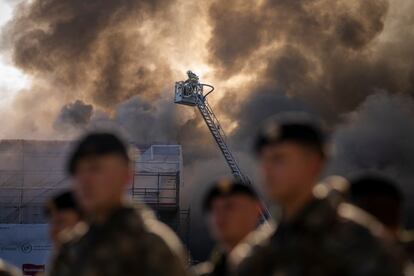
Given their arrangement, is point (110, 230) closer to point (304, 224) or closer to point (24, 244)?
point (304, 224)

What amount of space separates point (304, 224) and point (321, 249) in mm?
137

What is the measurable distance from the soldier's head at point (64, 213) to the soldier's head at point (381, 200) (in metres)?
1.98

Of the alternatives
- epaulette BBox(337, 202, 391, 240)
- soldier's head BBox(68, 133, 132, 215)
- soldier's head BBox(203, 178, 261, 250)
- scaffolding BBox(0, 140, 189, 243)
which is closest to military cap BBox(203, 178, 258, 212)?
soldier's head BBox(203, 178, 261, 250)

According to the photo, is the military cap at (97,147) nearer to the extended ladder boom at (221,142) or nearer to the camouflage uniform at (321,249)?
the camouflage uniform at (321,249)

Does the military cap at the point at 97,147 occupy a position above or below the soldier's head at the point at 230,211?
above

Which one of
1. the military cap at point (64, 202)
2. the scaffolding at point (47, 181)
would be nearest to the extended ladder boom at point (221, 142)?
the scaffolding at point (47, 181)

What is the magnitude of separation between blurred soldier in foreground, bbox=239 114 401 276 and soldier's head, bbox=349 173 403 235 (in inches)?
41.3

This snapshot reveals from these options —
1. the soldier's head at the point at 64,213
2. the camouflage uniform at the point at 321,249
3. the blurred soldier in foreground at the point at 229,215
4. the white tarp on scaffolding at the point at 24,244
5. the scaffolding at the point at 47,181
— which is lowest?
the camouflage uniform at the point at 321,249

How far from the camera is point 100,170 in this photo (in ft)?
11.5

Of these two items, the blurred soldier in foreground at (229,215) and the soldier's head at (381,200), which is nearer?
the soldier's head at (381,200)

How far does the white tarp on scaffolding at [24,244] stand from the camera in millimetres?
41219

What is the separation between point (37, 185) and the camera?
45.2 metres

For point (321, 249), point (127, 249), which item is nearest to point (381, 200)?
point (321, 249)

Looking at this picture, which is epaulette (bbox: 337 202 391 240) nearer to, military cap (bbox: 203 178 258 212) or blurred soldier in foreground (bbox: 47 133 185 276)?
blurred soldier in foreground (bbox: 47 133 185 276)
